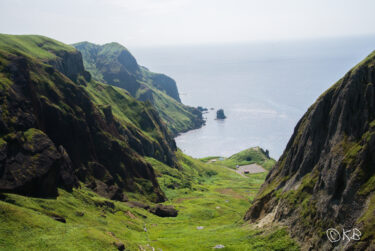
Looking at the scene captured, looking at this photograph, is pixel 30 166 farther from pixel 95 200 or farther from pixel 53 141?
pixel 53 141

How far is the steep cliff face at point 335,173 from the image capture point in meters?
38.2

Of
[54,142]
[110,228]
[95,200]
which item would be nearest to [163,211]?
[95,200]

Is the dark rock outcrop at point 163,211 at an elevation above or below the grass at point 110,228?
below

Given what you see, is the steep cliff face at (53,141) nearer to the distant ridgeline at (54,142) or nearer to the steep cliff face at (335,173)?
the distant ridgeline at (54,142)

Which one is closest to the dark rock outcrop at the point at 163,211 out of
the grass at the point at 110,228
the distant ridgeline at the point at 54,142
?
the grass at the point at 110,228

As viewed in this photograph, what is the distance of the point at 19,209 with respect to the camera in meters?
47.2

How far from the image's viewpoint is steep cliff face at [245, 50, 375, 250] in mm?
38188

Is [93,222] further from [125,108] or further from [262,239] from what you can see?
[125,108]

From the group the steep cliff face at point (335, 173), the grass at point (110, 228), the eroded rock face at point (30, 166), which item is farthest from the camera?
the eroded rock face at point (30, 166)

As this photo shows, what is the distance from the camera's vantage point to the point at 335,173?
4319 centimetres

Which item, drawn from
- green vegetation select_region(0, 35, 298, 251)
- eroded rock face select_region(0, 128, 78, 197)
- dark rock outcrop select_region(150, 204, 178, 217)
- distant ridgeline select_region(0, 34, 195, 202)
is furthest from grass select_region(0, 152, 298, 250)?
distant ridgeline select_region(0, 34, 195, 202)

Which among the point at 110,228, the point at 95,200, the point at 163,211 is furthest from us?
the point at 163,211

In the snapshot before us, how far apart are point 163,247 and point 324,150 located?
115 ft

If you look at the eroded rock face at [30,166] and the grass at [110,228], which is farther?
the eroded rock face at [30,166]
